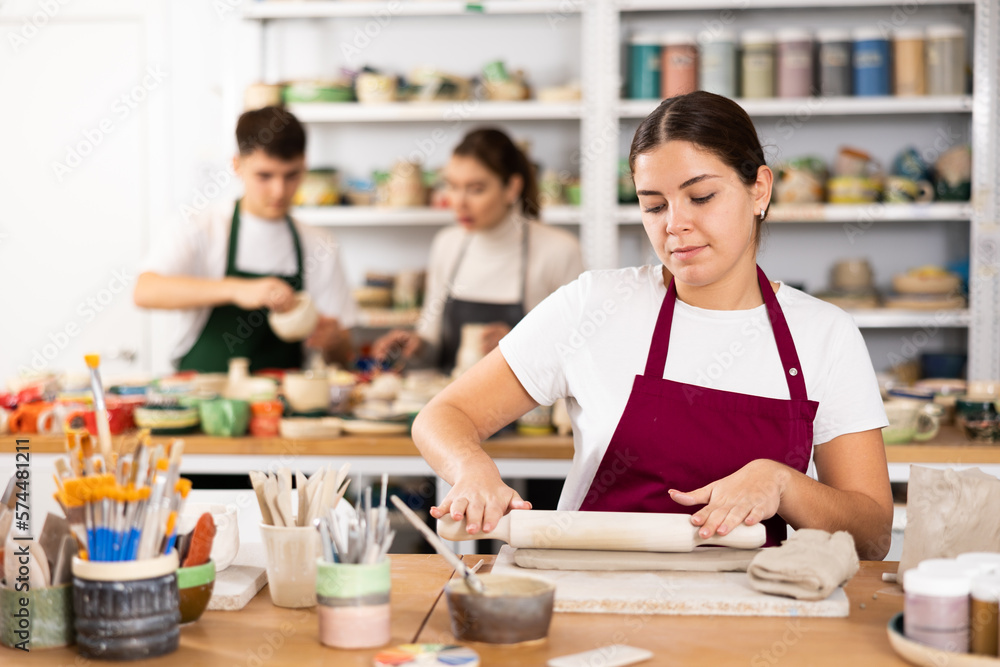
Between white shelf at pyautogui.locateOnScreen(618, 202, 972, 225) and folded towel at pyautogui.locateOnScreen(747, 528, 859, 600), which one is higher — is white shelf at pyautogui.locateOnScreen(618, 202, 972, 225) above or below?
above

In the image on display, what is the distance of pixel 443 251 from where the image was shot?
4.09 metres

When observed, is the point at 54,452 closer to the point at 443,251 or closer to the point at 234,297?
the point at 234,297

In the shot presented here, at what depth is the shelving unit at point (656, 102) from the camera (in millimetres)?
4195

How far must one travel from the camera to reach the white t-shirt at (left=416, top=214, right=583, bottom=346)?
149 inches

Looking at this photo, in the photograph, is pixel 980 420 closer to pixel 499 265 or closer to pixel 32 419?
pixel 499 265

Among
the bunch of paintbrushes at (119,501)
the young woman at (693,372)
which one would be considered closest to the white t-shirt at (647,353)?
the young woman at (693,372)

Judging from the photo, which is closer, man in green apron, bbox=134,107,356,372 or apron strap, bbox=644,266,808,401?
apron strap, bbox=644,266,808,401

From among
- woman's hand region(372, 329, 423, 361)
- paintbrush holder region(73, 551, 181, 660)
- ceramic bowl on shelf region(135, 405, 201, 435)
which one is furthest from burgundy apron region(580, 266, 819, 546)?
woman's hand region(372, 329, 423, 361)

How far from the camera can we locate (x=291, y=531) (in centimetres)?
131

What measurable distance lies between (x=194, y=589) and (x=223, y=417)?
1574 mm

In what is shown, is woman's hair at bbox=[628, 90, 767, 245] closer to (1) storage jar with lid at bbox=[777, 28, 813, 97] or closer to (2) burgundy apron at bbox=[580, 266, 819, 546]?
(2) burgundy apron at bbox=[580, 266, 819, 546]

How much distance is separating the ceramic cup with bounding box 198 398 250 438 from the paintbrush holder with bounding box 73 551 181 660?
164 cm

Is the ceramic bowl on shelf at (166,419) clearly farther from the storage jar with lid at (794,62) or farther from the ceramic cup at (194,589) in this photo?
the storage jar with lid at (794,62)

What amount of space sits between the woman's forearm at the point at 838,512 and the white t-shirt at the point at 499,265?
2.16m
